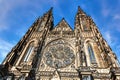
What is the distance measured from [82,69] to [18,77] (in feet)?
17.9

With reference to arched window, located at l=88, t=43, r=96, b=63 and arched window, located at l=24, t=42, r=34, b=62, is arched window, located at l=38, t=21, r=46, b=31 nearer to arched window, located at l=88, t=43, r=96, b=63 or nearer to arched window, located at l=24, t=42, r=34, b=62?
arched window, located at l=24, t=42, r=34, b=62

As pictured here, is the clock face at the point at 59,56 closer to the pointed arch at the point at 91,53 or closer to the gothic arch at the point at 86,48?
the gothic arch at the point at 86,48

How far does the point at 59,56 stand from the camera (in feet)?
59.0

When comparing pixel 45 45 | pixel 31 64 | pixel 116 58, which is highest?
pixel 45 45

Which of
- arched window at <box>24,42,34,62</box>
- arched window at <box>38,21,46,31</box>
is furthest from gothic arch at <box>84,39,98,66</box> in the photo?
arched window at <box>38,21,46,31</box>

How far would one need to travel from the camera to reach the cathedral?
1509 cm

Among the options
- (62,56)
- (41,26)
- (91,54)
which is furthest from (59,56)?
(41,26)

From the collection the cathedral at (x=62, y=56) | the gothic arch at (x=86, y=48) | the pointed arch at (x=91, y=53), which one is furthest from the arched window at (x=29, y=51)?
the pointed arch at (x=91, y=53)

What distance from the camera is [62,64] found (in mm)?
16922

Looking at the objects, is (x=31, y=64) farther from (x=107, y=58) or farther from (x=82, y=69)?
(x=107, y=58)

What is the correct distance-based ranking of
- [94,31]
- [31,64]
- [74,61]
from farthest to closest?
[94,31]
[74,61]
[31,64]

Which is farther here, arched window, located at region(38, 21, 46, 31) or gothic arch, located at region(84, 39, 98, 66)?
arched window, located at region(38, 21, 46, 31)

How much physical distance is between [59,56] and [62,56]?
11.9 inches

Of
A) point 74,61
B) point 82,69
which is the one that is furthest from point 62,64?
point 82,69
